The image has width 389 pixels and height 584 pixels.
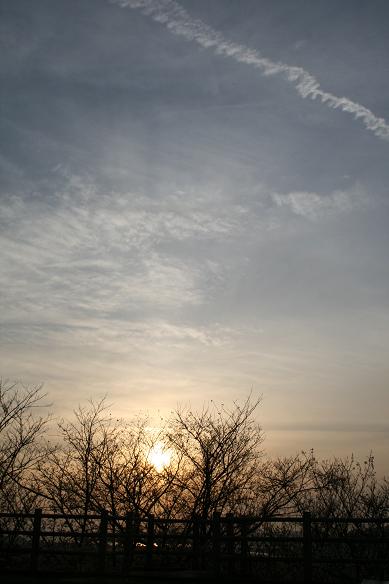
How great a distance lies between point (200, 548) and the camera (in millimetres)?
15258

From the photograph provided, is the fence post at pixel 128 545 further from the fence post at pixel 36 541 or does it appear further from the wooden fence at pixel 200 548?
the fence post at pixel 36 541

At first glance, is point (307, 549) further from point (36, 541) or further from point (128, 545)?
point (36, 541)

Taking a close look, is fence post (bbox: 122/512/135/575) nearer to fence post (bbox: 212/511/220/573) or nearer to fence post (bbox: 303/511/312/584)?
fence post (bbox: 212/511/220/573)

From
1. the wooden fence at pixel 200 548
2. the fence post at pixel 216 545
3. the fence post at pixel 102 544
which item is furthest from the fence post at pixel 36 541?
the fence post at pixel 216 545

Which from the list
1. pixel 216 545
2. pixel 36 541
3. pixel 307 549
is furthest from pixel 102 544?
pixel 307 549

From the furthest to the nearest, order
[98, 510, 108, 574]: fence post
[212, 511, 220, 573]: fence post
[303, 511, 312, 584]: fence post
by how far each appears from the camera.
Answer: [98, 510, 108, 574]: fence post → [212, 511, 220, 573]: fence post → [303, 511, 312, 584]: fence post

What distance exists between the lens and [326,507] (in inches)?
956

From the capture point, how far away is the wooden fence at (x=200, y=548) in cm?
1302

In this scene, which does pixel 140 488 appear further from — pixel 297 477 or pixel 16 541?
pixel 297 477

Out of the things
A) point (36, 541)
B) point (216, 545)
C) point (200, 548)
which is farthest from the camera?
point (200, 548)

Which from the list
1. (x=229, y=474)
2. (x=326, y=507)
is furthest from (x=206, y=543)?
(x=326, y=507)

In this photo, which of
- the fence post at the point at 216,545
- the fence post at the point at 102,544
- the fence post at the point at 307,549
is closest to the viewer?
the fence post at the point at 307,549

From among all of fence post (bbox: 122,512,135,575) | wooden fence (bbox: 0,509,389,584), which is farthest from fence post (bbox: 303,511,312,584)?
fence post (bbox: 122,512,135,575)

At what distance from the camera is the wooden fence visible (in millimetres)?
13023
